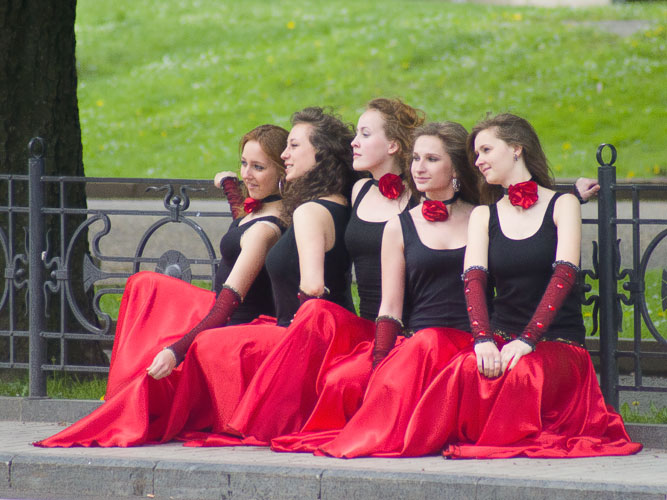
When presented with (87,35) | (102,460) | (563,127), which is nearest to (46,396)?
(102,460)

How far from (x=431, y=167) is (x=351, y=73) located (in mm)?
17204

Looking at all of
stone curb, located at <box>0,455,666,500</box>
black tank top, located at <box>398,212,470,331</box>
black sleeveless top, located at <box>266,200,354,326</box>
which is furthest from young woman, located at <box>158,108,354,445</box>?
stone curb, located at <box>0,455,666,500</box>

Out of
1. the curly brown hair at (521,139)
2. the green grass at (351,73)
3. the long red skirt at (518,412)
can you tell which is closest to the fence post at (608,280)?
the curly brown hair at (521,139)

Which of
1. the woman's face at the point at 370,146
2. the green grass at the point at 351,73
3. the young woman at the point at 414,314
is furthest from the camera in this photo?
the green grass at the point at 351,73

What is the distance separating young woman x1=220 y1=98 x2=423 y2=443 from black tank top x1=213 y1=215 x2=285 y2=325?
514mm

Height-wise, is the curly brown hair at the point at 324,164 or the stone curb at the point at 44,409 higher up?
the curly brown hair at the point at 324,164

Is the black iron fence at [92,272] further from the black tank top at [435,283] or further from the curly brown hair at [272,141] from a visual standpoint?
the black tank top at [435,283]

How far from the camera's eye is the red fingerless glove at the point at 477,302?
4965mm

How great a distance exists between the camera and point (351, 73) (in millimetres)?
22312

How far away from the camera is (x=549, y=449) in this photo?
4.96 m

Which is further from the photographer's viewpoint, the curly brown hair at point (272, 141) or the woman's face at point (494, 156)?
A: the curly brown hair at point (272, 141)

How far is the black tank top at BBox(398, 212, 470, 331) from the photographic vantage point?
5.31 meters

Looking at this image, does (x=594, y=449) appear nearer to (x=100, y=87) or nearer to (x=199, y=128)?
(x=199, y=128)

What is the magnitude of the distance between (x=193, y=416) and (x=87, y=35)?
22764 millimetres
